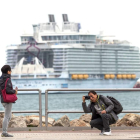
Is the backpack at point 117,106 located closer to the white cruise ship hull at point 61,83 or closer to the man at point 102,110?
the man at point 102,110

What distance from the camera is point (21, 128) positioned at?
798cm

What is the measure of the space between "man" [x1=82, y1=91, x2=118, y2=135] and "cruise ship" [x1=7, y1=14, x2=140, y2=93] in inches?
2267

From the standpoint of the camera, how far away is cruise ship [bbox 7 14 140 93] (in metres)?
69.4

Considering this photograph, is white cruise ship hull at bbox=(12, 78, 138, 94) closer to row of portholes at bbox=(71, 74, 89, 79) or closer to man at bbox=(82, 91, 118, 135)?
row of portholes at bbox=(71, 74, 89, 79)

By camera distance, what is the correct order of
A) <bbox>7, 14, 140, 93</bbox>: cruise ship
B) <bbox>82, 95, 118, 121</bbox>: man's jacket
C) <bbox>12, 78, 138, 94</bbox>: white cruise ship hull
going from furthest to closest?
1. <bbox>7, 14, 140, 93</bbox>: cruise ship
2. <bbox>12, 78, 138, 94</bbox>: white cruise ship hull
3. <bbox>82, 95, 118, 121</bbox>: man's jacket

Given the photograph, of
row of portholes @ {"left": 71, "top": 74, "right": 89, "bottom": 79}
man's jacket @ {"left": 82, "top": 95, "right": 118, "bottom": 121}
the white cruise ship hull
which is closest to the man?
man's jacket @ {"left": 82, "top": 95, "right": 118, "bottom": 121}

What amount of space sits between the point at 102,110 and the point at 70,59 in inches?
2460

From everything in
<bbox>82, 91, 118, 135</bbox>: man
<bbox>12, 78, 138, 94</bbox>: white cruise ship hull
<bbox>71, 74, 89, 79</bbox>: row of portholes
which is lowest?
<bbox>12, 78, 138, 94</bbox>: white cruise ship hull

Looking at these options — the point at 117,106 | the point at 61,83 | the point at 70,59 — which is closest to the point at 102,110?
the point at 117,106

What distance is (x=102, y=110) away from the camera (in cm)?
706

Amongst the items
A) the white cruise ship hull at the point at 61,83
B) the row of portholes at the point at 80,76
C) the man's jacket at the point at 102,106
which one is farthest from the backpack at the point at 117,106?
the row of portholes at the point at 80,76

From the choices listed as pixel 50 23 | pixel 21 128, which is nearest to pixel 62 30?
pixel 50 23

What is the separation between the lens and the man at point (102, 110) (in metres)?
7.00

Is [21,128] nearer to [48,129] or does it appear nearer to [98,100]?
[48,129]
